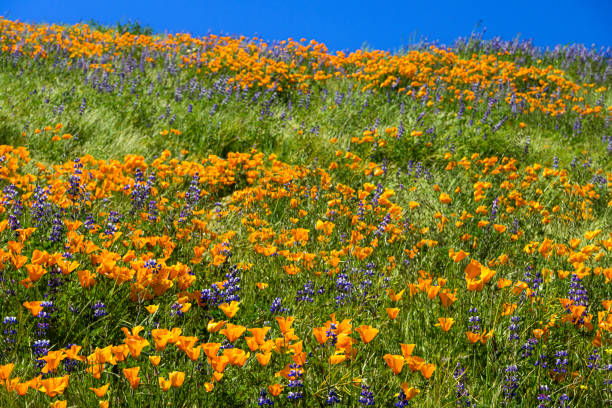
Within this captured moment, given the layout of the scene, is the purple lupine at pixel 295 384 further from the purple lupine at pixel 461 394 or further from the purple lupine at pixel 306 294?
the purple lupine at pixel 306 294

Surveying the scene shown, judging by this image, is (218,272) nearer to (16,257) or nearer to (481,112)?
(16,257)

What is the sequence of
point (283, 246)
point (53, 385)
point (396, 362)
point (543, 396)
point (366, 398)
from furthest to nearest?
point (283, 246)
point (543, 396)
point (366, 398)
point (396, 362)
point (53, 385)

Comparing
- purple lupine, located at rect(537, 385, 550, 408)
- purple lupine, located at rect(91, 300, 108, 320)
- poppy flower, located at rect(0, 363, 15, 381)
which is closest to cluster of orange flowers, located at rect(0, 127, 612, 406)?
poppy flower, located at rect(0, 363, 15, 381)

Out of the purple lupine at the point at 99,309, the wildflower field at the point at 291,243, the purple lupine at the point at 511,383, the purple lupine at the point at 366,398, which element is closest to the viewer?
the purple lupine at the point at 366,398

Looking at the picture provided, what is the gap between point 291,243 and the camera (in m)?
3.56

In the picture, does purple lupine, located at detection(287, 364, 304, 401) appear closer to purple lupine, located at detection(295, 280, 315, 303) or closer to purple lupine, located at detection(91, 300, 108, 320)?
purple lupine, located at detection(295, 280, 315, 303)

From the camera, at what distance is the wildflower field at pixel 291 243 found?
203 cm

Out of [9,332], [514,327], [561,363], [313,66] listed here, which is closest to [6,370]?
[9,332]

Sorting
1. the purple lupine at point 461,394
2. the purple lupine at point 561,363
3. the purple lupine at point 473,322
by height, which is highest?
the purple lupine at point 473,322

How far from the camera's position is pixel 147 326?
236cm

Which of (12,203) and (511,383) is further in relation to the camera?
(12,203)

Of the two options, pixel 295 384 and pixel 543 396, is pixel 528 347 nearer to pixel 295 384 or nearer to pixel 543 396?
pixel 543 396

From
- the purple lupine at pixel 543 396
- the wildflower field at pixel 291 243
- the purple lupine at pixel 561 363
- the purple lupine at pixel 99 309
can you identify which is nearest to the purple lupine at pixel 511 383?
the wildflower field at pixel 291 243

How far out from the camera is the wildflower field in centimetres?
203
